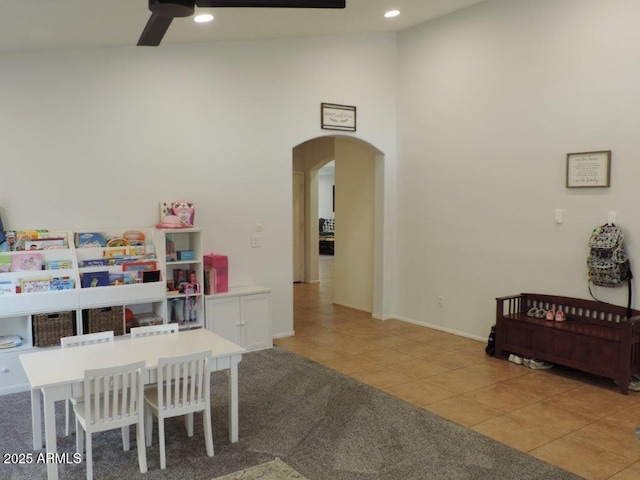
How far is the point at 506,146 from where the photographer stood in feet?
18.5

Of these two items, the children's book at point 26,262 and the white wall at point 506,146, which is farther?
the white wall at point 506,146

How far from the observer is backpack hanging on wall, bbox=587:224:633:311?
458 centimetres

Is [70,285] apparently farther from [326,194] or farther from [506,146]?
[326,194]

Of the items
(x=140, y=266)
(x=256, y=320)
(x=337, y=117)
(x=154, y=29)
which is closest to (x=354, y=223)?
(x=337, y=117)

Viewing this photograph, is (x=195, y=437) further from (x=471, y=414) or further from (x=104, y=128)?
(x=104, y=128)

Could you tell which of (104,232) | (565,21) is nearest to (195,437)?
(104,232)

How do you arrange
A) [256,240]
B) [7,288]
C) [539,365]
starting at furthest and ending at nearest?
[256,240]
[539,365]
[7,288]

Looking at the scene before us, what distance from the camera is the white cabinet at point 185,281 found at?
518cm

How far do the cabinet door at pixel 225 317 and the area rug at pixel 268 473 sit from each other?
2357 mm

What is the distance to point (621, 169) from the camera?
4695mm

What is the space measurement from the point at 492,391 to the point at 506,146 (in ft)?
8.70

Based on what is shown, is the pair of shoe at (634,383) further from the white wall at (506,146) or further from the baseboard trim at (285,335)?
the baseboard trim at (285,335)

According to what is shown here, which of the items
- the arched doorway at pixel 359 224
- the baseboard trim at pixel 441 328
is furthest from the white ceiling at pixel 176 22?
the baseboard trim at pixel 441 328

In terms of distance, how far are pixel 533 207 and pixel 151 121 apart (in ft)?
13.1
